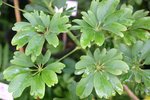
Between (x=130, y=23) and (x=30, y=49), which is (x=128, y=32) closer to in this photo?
(x=130, y=23)

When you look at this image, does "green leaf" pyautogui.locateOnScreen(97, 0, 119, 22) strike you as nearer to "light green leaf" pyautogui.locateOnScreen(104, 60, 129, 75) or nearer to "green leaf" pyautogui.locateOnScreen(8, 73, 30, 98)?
"light green leaf" pyautogui.locateOnScreen(104, 60, 129, 75)

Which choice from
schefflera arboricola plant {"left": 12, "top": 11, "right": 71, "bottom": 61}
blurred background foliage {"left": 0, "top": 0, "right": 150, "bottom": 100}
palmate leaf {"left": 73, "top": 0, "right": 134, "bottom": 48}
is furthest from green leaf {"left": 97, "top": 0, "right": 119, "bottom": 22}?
blurred background foliage {"left": 0, "top": 0, "right": 150, "bottom": 100}

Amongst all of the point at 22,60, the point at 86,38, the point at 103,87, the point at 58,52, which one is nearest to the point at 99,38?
the point at 86,38

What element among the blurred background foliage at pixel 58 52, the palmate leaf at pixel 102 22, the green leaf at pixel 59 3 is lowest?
the blurred background foliage at pixel 58 52

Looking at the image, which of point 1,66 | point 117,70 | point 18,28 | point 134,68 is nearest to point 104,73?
point 117,70

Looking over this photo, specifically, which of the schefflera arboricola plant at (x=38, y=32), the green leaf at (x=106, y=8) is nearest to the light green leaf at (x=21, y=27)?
the schefflera arboricola plant at (x=38, y=32)

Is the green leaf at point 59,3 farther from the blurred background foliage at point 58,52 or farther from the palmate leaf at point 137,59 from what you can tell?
the palmate leaf at point 137,59

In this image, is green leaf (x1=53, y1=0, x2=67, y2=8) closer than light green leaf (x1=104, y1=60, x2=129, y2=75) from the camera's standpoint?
No
